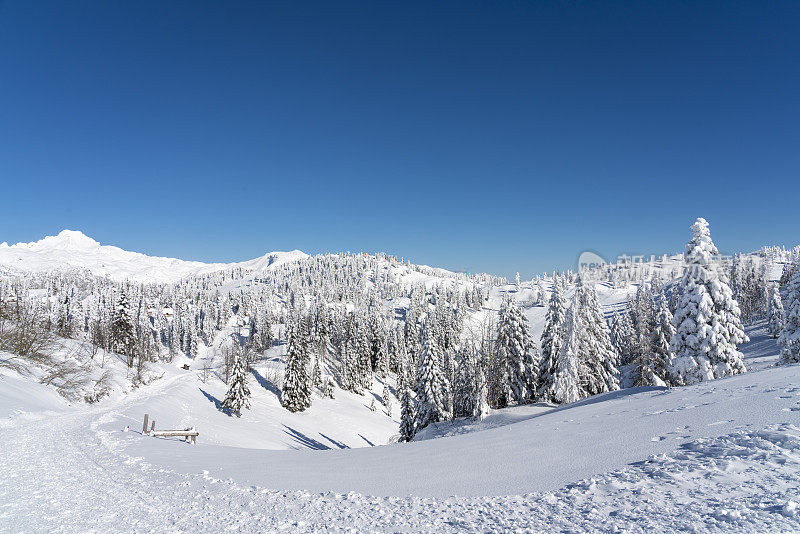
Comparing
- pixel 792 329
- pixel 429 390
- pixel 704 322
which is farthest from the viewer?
pixel 429 390

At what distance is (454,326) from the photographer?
125 meters

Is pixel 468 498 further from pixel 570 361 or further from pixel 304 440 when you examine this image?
pixel 304 440

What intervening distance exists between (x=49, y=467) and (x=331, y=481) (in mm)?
8952

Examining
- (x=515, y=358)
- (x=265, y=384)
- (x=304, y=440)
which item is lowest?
(x=304, y=440)

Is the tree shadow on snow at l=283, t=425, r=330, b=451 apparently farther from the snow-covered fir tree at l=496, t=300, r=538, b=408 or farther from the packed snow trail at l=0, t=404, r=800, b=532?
the packed snow trail at l=0, t=404, r=800, b=532

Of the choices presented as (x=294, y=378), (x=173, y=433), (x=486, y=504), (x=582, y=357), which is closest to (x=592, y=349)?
(x=582, y=357)

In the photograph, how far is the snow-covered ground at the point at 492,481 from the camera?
5543 millimetres

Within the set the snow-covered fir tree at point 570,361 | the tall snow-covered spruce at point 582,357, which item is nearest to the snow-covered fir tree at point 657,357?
the tall snow-covered spruce at point 582,357

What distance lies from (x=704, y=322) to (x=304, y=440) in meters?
44.6

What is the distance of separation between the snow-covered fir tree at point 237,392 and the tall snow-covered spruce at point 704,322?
48.0 m

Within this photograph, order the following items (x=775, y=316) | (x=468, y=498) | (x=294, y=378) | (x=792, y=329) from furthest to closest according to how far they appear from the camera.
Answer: (x=775, y=316) → (x=294, y=378) → (x=792, y=329) → (x=468, y=498)

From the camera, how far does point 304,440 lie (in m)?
47.6

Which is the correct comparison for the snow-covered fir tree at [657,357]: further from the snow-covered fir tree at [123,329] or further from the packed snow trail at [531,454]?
the snow-covered fir tree at [123,329]

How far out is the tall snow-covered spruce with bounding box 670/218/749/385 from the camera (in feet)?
68.1
